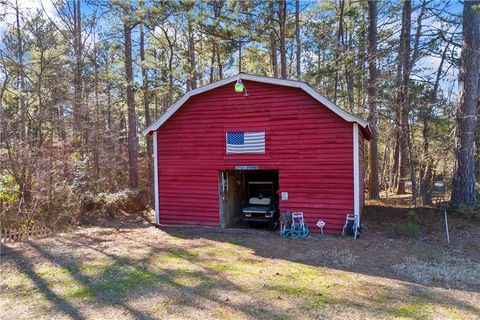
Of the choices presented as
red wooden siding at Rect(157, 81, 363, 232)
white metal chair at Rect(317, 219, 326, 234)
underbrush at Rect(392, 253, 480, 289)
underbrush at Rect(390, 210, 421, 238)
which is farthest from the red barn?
underbrush at Rect(392, 253, 480, 289)

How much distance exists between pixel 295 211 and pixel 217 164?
2.76 m

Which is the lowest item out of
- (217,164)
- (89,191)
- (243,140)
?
(89,191)

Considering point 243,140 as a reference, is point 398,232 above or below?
below

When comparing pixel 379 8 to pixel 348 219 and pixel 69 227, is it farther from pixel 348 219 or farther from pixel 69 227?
pixel 69 227

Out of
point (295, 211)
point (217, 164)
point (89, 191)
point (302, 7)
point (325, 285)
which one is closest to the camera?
point (325, 285)

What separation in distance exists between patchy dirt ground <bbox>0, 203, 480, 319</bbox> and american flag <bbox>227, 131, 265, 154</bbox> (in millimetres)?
2498

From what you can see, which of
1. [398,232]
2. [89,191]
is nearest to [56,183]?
[89,191]

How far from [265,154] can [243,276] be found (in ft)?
15.0

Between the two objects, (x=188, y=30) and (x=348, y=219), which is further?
(x=188, y=30)

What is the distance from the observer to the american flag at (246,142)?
10016 mm

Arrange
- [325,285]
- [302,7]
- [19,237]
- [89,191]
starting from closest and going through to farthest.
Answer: [325,285]
[19,237]
[89,191]
[302,7]

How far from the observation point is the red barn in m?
9.24

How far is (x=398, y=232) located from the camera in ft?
29.7

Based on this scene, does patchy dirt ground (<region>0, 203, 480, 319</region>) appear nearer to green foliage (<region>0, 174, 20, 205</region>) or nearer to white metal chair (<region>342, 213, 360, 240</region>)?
white metal chair (<region>342, 213, 360, 240</region>)
